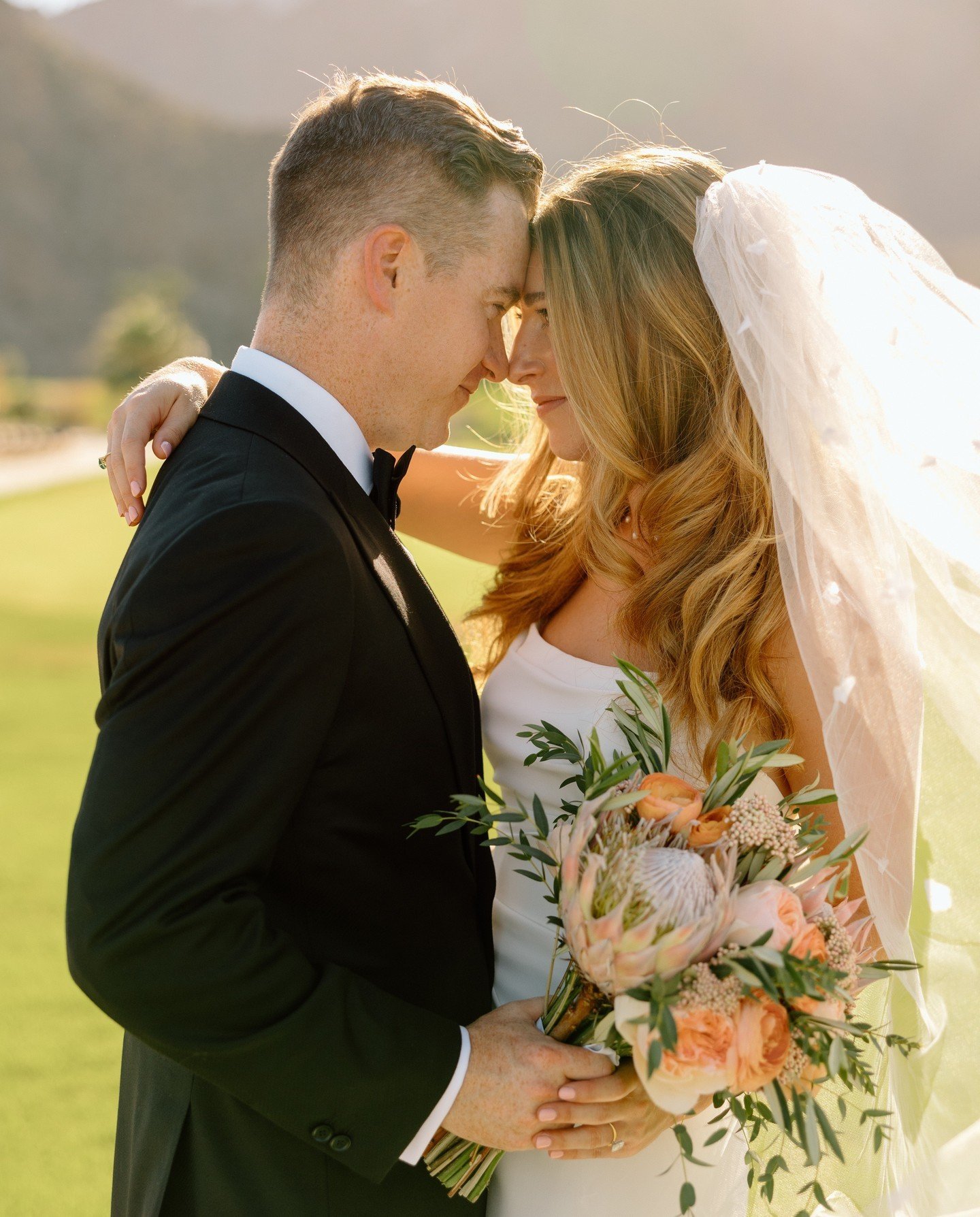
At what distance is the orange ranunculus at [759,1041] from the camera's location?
4.74 ft

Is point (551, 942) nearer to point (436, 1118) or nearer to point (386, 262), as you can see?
point (436, 1118)

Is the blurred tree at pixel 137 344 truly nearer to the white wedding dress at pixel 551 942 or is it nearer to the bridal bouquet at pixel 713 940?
the white wedding dress at pixel 551 942

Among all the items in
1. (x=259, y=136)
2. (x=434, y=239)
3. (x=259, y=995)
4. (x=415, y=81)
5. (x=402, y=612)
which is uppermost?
(x=415, y=81)

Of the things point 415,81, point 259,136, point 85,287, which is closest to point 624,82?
point 259,136

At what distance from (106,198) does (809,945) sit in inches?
3528

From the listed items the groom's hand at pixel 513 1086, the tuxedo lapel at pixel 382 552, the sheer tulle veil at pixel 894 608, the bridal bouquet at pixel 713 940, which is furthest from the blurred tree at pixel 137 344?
the bridal bouquet at pixel 713 940

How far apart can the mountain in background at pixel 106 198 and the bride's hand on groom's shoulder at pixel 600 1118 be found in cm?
7355

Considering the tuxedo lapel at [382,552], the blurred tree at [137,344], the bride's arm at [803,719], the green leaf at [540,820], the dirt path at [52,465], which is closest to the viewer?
the green leaf at [540,820]

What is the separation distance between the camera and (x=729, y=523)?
8.19ft

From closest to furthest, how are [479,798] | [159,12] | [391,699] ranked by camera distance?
[479,798] < [391,699] < [159,12]

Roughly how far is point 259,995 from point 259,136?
306ft

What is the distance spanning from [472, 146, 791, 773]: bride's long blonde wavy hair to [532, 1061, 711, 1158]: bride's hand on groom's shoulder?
29.6 inches

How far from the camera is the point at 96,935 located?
1.58m

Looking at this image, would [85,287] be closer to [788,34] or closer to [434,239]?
[788,34]
